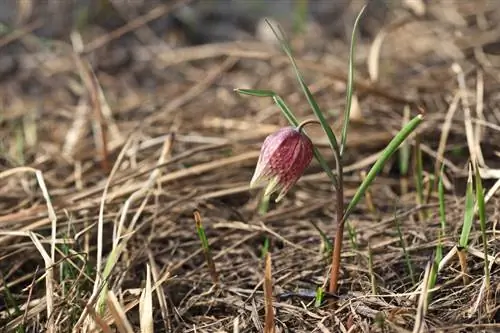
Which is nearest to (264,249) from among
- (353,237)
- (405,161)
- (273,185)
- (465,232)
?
(353,237)

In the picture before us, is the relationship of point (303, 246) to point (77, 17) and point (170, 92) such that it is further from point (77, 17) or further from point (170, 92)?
point (77, 17)

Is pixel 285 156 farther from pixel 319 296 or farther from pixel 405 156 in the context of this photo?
pixel 405 156

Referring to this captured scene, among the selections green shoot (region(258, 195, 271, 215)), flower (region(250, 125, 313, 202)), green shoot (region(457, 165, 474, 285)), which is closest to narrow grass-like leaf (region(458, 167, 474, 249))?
green shoot (region(457, 165, 474, 285))

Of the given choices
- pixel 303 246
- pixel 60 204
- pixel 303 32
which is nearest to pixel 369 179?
pixel 303 246

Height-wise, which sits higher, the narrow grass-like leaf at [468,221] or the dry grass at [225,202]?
the narrow grass-like leaf at [468,221]

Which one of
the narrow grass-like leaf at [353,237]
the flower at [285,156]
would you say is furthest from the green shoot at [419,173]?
the flower at [285,156]

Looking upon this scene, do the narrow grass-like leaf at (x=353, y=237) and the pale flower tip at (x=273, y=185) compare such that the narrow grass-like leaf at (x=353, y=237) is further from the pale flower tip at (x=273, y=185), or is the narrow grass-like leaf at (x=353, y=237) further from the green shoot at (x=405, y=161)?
the green shoot at (x=405, y=161)
